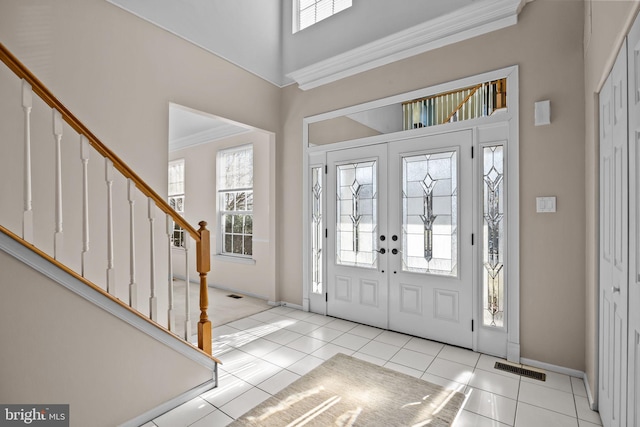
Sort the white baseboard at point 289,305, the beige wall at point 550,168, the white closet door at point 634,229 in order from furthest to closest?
the white baseboard at point 289,305 → the beige wall at point 550,168 → the white closet door at point 634,229

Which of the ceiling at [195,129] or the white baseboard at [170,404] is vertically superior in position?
the ceiling at [195,129]

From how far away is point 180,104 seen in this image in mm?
3268

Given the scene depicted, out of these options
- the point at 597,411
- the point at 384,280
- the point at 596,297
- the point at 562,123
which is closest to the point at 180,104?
the point at 384,280

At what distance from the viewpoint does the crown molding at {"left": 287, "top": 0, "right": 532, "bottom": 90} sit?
2.80 m

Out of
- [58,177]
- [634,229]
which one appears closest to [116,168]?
[58,177]

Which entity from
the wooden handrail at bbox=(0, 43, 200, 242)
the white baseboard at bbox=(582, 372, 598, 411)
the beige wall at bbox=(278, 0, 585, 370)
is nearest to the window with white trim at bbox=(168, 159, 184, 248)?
the wooden handrail at bbox=(0, 43, 200, 242)

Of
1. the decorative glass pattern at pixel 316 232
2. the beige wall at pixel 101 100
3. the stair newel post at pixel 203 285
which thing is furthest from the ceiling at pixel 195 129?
the stair newel post at pixel 203 285

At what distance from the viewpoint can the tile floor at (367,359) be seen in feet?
6.84

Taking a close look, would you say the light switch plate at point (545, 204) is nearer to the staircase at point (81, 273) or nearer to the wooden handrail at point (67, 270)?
the staircase at point (81, 273)

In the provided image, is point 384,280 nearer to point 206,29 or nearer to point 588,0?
point 588,0

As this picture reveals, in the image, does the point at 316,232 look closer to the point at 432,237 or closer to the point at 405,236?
the point at 405,236

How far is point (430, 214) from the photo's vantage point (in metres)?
3.26

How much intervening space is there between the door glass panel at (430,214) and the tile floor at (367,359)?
2.79 ft

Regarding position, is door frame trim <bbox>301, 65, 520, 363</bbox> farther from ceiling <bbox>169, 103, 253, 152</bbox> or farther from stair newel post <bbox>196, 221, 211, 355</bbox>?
ceiling <bbox>169, 103, 253, 152</bbox>
